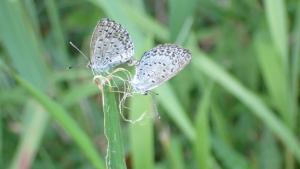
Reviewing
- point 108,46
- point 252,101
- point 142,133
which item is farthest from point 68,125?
point 252,101

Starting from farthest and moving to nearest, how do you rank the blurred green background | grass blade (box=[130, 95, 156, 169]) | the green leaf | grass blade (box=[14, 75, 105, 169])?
1. the blurred green background
2. grass blade (box=[130, 95, 156, 169])
3. grass blade (box=[14, 75, 105, 169])
4. the green leaf

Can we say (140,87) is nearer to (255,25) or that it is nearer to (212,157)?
(212,157)

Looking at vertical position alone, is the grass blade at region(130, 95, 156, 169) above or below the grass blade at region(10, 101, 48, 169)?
below

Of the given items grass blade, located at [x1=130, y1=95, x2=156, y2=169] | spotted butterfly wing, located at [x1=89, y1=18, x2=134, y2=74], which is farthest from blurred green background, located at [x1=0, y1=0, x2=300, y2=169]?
spotted butterfly wing, located at [x1=89, y1=18, x2=134, y2=74]

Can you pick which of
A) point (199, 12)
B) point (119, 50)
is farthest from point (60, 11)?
point (119, 50)

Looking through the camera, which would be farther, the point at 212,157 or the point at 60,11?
the point at 60,11

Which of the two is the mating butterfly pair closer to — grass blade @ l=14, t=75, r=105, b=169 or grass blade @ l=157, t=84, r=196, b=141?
grass blade @ l=14, t=75, r=105, b=169
